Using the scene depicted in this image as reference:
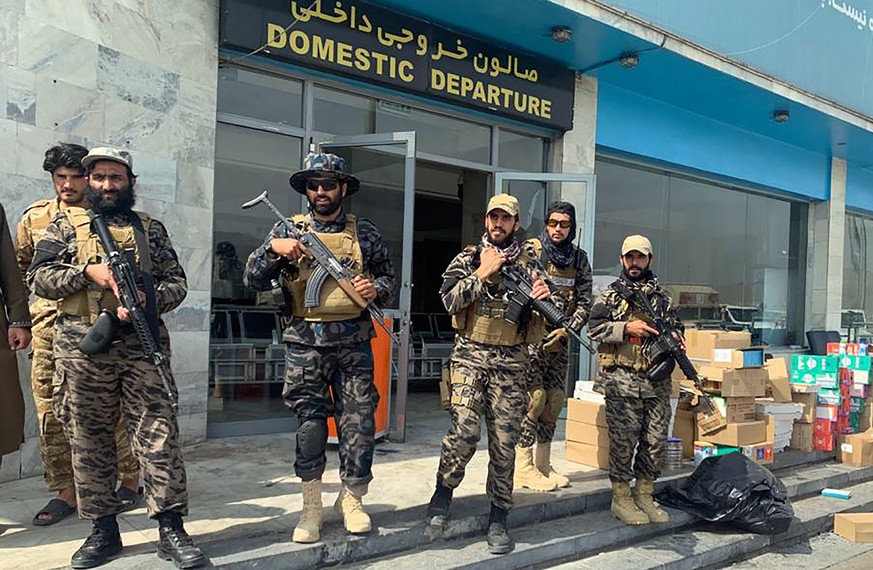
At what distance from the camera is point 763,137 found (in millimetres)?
10133

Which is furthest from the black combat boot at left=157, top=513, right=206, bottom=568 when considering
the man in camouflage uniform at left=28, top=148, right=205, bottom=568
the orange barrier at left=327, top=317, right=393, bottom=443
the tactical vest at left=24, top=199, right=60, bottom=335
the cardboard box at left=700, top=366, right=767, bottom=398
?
the cardboard box at left=700, top=366, right=767, bottom=398

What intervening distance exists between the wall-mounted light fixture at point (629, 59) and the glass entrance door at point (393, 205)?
2.83 metres

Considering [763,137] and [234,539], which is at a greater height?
[763,137]

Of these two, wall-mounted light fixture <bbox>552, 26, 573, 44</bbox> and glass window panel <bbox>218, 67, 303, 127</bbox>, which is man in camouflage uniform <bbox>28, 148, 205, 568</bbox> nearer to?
glass window panel <bbox>218, 67, 303, 127</bbox>

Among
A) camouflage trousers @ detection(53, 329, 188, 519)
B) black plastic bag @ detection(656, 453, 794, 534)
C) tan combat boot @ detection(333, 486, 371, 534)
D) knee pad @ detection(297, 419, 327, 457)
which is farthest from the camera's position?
black plastic bag @ detection(656, 453, 794, 534)

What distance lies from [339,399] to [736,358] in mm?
3520

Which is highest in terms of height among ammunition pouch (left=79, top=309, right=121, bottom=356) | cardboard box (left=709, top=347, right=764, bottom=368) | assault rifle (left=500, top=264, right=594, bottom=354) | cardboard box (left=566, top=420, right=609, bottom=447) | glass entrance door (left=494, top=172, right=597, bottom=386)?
glass entrance door (left=494, top=172, right=597, bottom=386)

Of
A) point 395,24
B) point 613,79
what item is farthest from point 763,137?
point 395,24

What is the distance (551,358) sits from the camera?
14.6ft

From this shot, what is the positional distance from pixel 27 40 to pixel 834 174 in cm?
1188

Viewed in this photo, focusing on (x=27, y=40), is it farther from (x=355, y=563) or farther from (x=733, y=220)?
(x=733, y=220)

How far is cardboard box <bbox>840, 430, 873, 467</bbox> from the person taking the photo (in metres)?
6.17

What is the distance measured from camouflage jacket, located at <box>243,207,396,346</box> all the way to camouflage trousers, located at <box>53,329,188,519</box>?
629 millimetres

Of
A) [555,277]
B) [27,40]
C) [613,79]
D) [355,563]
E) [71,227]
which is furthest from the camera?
[613,79]
